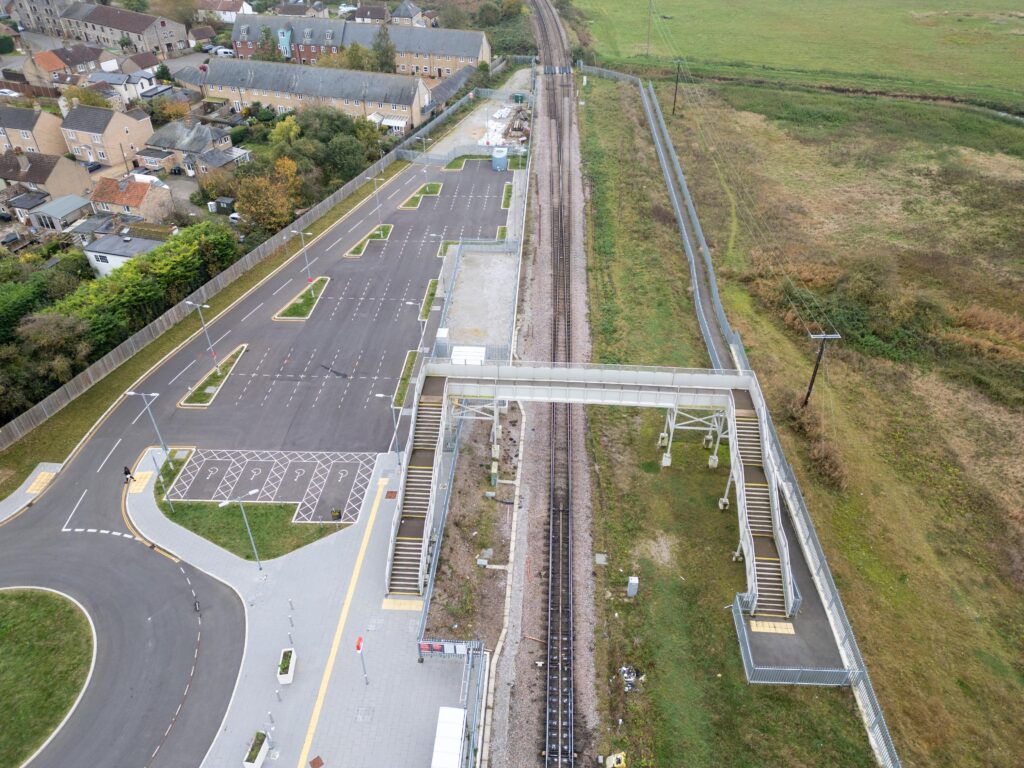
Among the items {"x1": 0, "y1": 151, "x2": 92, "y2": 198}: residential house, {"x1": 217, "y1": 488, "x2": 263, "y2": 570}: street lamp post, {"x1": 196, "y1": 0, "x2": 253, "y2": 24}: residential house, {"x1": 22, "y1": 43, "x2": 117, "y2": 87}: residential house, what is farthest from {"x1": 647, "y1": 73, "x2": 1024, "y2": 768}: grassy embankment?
{"x1": 196, "y1": 0, "x2": 253, "y2": 24}: residential house

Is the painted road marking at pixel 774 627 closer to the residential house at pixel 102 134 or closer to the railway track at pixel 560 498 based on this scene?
the railway track at pixel 560 498

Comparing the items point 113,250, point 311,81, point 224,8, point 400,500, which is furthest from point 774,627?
point 224,8

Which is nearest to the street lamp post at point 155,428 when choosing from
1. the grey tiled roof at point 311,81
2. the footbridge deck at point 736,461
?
the footbridge deck at point 736,461

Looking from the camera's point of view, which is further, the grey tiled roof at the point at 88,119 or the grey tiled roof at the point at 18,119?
the grey tiled roof at the point at 18,119

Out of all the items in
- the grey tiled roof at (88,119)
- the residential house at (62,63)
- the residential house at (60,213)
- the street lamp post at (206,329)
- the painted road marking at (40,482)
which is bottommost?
the painted road marking at (40,482)

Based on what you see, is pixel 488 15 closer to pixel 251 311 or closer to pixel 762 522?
pixel 251 311

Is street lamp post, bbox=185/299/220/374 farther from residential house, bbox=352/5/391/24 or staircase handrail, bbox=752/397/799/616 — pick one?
residential house, bbox=352/5/391/24
